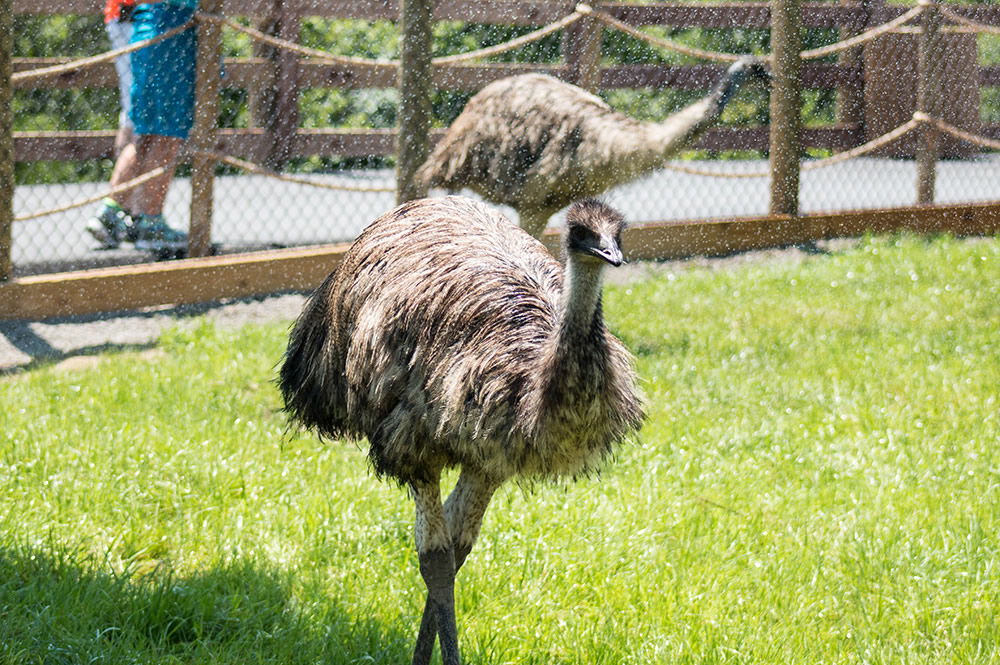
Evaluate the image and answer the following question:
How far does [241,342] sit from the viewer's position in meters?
6.12

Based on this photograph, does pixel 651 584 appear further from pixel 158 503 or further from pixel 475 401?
pixel 158 503

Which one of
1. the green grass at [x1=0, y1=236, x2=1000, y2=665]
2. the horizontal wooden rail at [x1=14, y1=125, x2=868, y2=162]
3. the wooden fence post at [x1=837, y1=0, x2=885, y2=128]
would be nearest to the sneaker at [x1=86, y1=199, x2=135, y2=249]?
the horizontal wooden rail at [x1=14, y1=125, x2=868, y2=162]

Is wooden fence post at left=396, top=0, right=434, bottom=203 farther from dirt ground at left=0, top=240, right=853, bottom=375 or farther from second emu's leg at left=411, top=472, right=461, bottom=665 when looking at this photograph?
second emu's leg at left=411, top=472, right=461, bottom=665

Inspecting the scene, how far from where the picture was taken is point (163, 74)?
7223 mm

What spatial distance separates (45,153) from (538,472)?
6.76m

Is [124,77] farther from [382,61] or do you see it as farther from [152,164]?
[382,61]

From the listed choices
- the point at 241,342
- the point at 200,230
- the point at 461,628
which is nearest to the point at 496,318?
the point at 461,628

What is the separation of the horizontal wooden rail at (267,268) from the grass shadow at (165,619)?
2.88m

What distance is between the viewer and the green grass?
3502mm

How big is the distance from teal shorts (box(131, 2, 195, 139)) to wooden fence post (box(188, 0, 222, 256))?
0.17 metres

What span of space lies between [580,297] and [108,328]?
13.8 feet

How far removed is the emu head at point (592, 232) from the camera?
2.83 m

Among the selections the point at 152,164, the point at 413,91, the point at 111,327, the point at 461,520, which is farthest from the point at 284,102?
the point at 461,520

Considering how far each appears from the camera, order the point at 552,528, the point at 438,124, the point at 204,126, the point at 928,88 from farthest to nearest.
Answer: the point at 438,124
the point at 928,88
the point at 204,126
the point at 552,528
